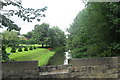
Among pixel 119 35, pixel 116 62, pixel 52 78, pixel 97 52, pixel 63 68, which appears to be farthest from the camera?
pixel 97 52

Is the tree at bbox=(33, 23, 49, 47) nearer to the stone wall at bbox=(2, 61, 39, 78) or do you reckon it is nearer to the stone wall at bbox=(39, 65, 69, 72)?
the stone wall at bbox=(39, 65, 69, 72)

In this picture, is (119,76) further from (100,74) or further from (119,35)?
(119,35)

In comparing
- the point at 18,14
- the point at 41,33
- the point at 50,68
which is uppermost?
the point at 41,33

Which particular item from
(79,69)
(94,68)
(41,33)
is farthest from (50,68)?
(41,33)

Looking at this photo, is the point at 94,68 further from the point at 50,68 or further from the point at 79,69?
the point at 50,68

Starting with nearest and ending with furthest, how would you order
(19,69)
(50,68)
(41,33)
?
(19,69) < (50,68) < (41,33)

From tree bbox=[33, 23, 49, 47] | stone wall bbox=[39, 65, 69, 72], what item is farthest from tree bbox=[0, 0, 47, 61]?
tree bbox=[33, 23, 49, 47]

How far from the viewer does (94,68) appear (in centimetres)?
283

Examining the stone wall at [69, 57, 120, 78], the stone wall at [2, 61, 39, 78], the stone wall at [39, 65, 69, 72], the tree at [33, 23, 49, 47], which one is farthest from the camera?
the tree at [33, 23, 49, 47]

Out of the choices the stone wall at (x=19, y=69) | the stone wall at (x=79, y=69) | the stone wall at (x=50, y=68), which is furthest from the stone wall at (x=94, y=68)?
the stone wall at (x=19, y=69)

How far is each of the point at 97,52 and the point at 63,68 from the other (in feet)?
8.17

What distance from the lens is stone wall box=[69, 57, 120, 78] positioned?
2.80m

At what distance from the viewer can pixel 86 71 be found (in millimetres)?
2811

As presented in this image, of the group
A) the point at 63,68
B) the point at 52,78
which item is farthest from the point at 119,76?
the point at 52,78
